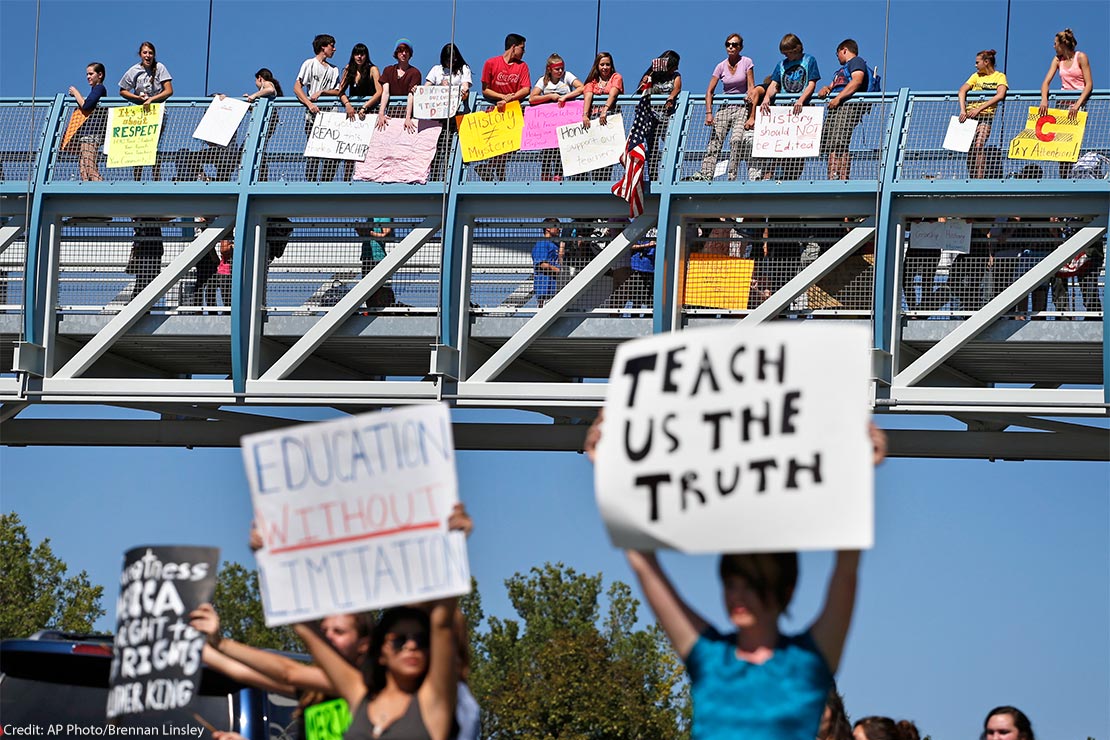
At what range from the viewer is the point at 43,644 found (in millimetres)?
10484

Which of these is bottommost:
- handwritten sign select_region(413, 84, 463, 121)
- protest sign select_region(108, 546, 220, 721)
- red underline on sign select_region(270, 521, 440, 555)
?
protest sign select_region(108, 546, 220, 721)

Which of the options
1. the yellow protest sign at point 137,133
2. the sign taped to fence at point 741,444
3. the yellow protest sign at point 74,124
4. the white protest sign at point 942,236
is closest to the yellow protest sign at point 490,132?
the yellow protest sign at point 137,133

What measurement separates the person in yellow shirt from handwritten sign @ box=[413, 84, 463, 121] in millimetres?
4536

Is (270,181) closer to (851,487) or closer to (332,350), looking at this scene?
(332,350)

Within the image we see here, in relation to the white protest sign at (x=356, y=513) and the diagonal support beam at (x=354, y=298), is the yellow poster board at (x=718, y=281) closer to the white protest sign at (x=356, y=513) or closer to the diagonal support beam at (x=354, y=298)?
the diagonal support beam at (x=354, y=298)

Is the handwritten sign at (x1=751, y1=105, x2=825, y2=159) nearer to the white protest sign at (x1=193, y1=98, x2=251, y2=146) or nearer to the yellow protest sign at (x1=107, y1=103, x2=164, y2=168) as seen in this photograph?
the white protest sign at (x1=193, y1=98, x2=251, y2=146)

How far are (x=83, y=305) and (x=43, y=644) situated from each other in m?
10.6

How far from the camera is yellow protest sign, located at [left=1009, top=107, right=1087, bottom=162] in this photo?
18042mm

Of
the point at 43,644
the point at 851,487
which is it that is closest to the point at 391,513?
the point at 851,487

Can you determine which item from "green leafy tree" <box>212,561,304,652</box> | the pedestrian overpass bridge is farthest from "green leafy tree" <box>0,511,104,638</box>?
the pedestrian overpass bridge

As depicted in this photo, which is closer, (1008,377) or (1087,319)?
(1087,319)

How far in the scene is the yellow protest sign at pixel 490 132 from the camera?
19125 mm

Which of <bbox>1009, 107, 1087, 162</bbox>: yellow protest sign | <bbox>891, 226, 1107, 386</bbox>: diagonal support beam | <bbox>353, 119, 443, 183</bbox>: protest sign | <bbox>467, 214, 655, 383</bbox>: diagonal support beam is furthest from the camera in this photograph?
<bbox>353, 119, 443, 183</bbox>: protest sign

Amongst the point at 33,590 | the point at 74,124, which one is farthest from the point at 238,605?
the point at 74,124
